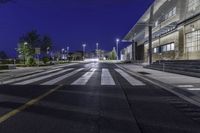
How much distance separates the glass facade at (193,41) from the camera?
3651 cm

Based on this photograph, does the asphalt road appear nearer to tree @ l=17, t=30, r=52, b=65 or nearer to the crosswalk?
the crosswalk

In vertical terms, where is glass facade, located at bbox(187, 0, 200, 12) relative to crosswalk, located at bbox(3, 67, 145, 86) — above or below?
above

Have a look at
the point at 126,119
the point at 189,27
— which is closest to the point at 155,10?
the point at 189,27

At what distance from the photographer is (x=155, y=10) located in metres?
61.0

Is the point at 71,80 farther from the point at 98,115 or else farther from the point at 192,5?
the point at 192,5

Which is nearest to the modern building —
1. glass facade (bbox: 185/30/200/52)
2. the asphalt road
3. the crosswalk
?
glass facade (bbox: 185/30/200/52)

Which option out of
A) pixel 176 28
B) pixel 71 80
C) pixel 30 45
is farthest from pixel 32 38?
pixel 71 80

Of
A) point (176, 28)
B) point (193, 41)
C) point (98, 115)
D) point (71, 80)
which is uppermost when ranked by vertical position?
point (176, 28)

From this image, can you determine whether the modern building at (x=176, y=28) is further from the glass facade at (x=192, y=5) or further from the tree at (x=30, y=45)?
the tree at (x=30, y=45)

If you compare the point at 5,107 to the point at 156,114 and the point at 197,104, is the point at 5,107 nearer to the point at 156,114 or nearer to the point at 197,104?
the point at 156,114

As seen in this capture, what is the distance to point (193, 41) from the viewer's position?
125 feet

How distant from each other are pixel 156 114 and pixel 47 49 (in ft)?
335

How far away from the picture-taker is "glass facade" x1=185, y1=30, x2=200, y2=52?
3651 cm

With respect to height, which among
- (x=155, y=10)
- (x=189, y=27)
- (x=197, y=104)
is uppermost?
(x=155, y=10)
